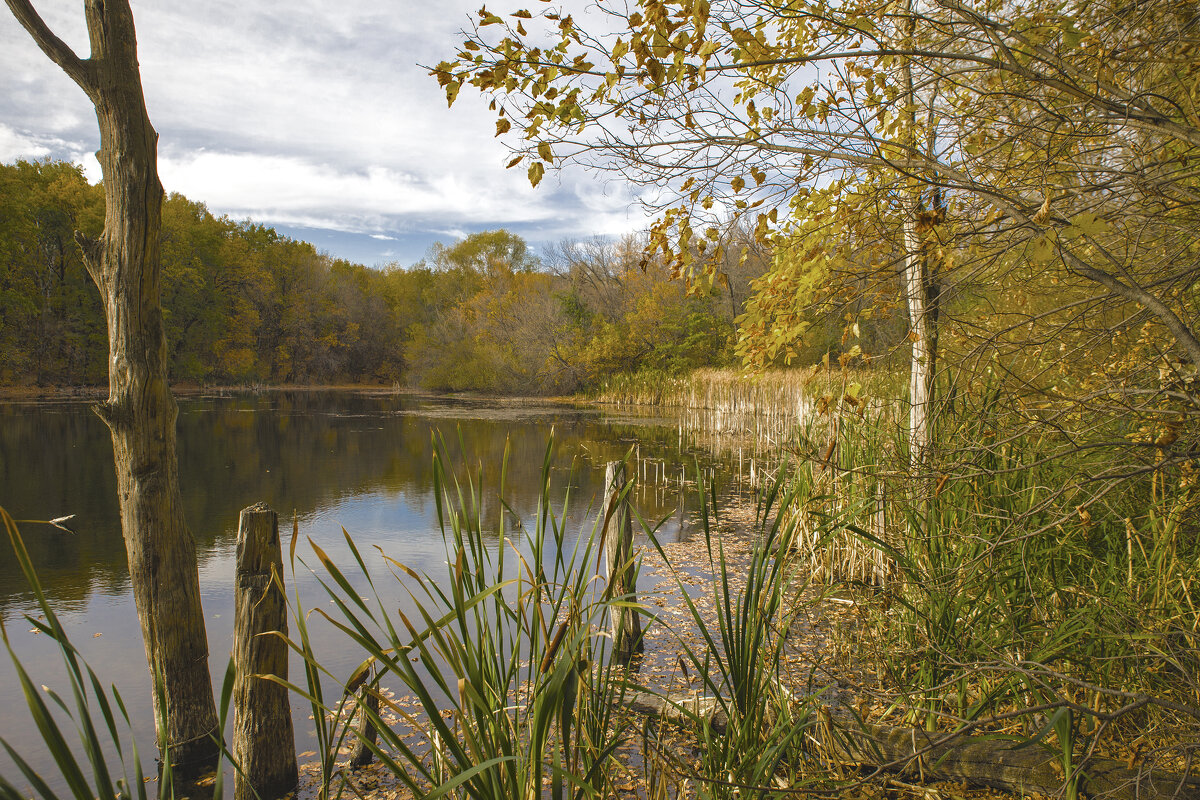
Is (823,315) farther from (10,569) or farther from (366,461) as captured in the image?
(366,461)

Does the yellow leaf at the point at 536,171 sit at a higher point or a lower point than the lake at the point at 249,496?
higher

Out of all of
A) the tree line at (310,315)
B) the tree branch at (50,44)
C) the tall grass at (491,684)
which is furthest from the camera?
the tree line at (310,315)

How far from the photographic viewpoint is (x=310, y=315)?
44.3 meters

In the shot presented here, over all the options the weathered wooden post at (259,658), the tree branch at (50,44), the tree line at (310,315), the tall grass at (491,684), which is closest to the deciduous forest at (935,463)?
the tall grass at (491,684)

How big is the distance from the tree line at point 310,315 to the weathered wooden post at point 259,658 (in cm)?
1835

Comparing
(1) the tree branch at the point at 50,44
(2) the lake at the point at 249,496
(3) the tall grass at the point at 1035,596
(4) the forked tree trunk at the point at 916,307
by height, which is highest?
(1) the tree branch at the point at 50,44

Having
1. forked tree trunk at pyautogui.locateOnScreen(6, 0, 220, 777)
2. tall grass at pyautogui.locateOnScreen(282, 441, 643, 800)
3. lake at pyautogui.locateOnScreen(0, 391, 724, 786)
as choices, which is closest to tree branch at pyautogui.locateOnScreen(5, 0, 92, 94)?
forked tree trunk at pyautogui.locateOnScreen(6, 0, 220, 777)

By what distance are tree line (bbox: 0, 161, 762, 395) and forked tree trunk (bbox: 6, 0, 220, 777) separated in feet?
59.6

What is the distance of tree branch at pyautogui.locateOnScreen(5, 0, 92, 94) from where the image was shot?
2.56 metres

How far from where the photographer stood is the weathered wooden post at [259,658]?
8.79 ft

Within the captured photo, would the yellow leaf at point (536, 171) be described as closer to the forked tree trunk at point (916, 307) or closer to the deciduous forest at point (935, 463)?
the deciduous forest at point (935, 463)

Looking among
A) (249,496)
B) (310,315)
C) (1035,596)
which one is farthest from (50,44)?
(310,315)

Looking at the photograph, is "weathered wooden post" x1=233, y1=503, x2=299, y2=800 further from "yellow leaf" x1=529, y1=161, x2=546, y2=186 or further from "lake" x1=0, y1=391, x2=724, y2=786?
"yellow leaf" x1=529, y1=161, x2=546, y2=186

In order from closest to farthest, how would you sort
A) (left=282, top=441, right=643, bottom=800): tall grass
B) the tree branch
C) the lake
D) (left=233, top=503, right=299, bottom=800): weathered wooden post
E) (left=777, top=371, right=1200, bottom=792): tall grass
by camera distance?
(left=282, top=441, right=643, bottom=800): tall grass < (left=777, top=371, right=1200, bottom=792): tall grass < the tree branch < (left=233, top=503, right=299, bottom=800): weathered wooden post < the lake
